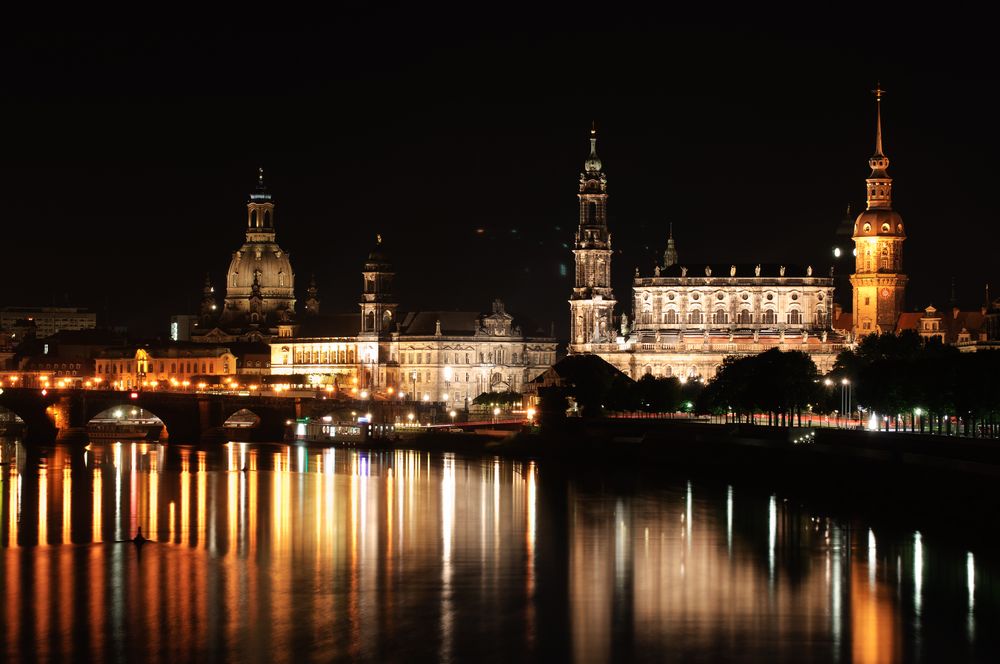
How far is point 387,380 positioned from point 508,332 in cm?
1308

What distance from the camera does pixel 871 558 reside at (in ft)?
216

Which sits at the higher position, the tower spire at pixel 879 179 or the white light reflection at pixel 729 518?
the tower spire at pixel 879 179

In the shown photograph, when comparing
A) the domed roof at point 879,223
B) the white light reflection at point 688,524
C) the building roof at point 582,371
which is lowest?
the white light reflection at point 688,524

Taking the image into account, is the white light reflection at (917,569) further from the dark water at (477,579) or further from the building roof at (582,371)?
the building roof at (582,371)

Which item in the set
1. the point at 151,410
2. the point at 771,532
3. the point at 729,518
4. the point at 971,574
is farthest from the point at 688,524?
the point at 151,410

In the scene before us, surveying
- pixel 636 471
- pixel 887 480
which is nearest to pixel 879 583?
pixel 887 480

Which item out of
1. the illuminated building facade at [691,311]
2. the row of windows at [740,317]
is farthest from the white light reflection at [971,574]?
the row of windows at [740,317]

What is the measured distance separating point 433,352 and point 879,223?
53.2 metres

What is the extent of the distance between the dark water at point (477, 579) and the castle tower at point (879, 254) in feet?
211

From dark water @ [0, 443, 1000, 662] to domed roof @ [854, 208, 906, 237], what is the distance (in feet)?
211

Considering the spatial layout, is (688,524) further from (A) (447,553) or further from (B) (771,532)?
(A) (447,553)

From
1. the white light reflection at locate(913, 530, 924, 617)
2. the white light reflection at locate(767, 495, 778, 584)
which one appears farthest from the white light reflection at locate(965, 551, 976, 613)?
the white light reflection at locate(767, 495, 778, 584)

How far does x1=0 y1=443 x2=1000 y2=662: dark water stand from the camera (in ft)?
174

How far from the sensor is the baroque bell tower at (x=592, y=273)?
165 metres
